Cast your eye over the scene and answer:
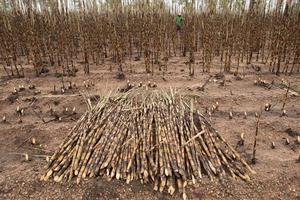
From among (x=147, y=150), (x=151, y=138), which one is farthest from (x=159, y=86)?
(x=147, y=150)

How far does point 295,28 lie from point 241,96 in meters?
2.00

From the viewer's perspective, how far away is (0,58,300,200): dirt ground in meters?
2.04

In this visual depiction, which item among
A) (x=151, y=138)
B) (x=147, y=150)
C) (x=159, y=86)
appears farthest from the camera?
(x=159, y=86)

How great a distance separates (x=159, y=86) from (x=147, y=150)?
1962mm

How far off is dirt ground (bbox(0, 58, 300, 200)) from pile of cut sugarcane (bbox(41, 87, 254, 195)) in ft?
0.29

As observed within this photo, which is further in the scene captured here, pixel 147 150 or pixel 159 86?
pixel 159 86

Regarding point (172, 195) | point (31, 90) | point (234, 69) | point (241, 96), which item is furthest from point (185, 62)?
point (172, 195)

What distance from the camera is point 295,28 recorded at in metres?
4.62

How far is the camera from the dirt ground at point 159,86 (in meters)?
Result: 2.04

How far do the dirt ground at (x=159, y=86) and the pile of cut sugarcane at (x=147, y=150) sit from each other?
0.29 feet

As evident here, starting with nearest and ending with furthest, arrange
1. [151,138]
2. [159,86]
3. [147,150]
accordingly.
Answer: [147,150] → [151,138] → [159,86]

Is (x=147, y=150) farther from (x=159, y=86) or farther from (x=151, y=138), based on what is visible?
(x=159, y=86)

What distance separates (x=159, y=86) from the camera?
4.00 m

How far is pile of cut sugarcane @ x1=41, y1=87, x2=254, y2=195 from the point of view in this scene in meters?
2.06
